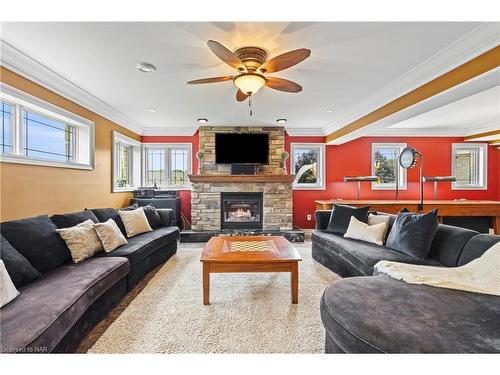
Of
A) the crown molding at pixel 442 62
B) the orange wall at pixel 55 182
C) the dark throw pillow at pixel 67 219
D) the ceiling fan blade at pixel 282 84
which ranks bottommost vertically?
the dark throw pillow at pixel 67 219

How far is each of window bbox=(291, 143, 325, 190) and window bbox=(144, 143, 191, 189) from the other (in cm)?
267

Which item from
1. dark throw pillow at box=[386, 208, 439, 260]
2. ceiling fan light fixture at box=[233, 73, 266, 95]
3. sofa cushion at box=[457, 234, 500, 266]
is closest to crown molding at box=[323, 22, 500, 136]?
dark throw pillow at box=[386, 208, 439, 260]

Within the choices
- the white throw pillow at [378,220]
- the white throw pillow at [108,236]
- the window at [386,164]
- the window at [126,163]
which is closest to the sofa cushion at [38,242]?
the white throw pillow at [108,236]

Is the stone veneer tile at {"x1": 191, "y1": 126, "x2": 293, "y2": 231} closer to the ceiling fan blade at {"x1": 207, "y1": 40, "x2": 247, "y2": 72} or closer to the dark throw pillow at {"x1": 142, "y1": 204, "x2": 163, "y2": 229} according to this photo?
the dark throw pillow at {"x1": 142, "y1": 204, "x2": 163, "y2": 229}

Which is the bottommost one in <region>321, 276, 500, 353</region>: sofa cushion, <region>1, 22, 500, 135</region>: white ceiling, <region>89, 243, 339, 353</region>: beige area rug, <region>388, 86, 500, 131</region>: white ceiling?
<region>89, 243, 339, 353</region>: beige area rug

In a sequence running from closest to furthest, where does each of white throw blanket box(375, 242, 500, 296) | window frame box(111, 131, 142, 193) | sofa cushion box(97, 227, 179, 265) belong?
1. white throw blanket box(375, 242, 500, 296)
2. sofa cushion box(97, 227, 179, 265)
3. window frame box(111, 131, 142, 193)

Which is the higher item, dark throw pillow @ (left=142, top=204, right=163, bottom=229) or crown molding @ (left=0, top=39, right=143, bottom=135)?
crown molding @ (left=0, top=39, right=143, bottom=135)

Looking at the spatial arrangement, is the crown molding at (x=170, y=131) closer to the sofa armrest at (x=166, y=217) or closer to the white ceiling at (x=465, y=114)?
the sofa armrest at (x=166, y=217)

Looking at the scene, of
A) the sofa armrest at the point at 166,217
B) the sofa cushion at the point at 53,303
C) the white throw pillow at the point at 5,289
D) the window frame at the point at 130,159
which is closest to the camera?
the sofa cushion at the point at 53,303

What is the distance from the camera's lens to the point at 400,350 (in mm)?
1067

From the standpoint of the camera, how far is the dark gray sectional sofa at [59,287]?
49.8 inches

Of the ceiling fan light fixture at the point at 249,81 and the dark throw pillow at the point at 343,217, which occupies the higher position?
the ceiling fan light fixture at the point at 249,81

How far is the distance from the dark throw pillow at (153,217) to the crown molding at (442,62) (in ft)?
12.7

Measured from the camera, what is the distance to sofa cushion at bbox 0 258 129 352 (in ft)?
3.97
